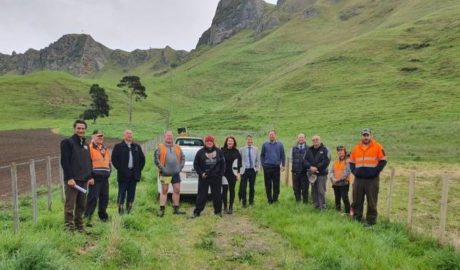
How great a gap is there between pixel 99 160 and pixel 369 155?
6099mm

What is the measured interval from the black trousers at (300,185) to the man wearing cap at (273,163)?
0.49 m

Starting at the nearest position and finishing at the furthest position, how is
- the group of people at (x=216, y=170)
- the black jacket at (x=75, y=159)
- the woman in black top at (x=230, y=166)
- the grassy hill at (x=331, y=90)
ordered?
the black jacket at (x=75, y=159) → the group of people at (x=216, y=170) → the woman in black top at (x=230, y=166) → the grassy hill at (x=331, y=90)

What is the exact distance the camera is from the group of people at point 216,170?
9.60 meters

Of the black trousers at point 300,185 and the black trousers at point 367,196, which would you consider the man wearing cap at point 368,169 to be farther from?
the black trousers at point 300,185

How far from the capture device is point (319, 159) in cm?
1326

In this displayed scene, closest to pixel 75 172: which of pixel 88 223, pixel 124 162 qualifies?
pixel 88 223

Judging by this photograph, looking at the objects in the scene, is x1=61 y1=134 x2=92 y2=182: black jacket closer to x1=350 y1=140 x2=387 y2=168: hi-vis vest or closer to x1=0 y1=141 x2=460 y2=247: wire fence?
Result: x1=0 y1=141 x2=460 y2=247: wire fence

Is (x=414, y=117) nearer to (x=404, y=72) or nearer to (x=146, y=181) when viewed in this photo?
(x=404, y=72)

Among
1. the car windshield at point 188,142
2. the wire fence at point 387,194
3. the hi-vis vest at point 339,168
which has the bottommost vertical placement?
the wire fence at point 387,194

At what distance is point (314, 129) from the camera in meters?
51.5

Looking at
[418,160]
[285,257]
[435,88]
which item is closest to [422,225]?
[285,257]

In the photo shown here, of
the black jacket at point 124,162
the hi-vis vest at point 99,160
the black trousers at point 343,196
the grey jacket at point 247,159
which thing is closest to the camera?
the hi-vis vest at point 99,160

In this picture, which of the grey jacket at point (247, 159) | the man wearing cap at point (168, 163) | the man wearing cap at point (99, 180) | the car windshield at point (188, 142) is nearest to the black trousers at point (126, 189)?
the man wearing cap at point (99, 180)

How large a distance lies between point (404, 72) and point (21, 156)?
200ft
